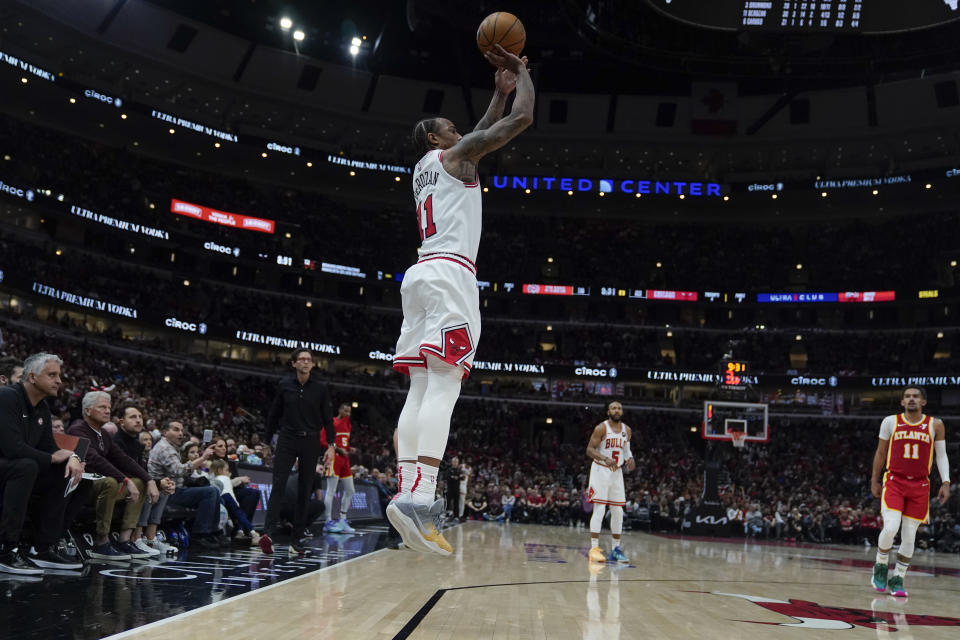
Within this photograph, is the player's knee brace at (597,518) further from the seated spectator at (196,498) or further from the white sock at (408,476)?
the white sock at (408,476)

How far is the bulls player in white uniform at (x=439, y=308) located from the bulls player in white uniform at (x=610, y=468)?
6.52 metres

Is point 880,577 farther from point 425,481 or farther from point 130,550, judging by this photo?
point 130,550

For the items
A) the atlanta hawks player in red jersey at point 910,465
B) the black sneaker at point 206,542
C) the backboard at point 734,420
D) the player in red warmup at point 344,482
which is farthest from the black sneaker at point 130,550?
the backboard at point 734,420

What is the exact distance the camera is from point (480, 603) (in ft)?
17.2

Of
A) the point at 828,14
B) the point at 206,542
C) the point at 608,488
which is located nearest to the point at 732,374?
the point at 828,14

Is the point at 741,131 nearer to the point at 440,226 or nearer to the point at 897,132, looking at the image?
the point at 897,132

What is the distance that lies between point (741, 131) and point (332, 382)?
75.5ft

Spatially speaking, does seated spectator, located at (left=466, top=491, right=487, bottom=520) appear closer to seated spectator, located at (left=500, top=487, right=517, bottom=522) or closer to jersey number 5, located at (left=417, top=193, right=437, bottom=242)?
seated spectator, located at (left=500, top=487, right=517, bottom=522)

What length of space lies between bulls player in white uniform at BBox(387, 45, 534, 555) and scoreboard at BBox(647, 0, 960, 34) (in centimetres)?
1890

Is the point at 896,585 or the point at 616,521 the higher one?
the point at 616,521

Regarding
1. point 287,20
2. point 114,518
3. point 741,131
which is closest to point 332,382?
point 287,20

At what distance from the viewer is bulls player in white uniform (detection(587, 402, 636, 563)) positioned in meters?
11.1

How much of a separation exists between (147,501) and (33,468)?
92.1 inches

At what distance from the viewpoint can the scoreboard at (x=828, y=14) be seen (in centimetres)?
2098
